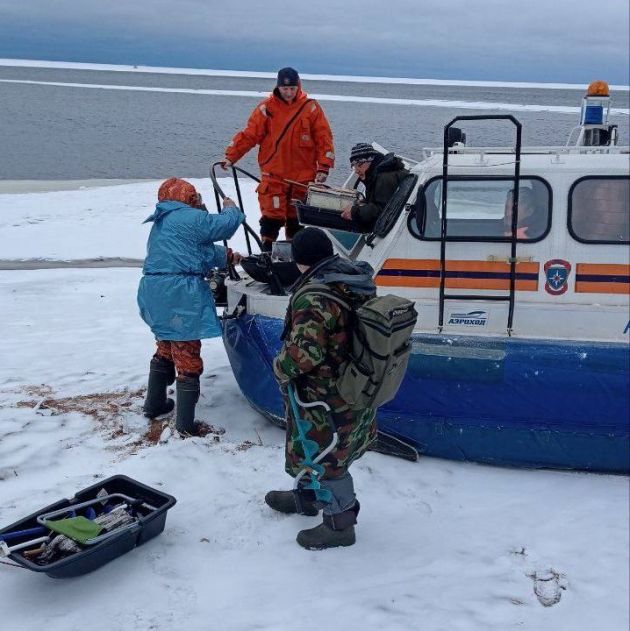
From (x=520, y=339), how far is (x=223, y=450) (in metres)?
1.76

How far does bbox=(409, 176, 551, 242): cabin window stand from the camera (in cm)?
422

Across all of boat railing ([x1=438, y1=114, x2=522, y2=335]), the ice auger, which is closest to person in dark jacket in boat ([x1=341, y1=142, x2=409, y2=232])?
boat railing ([x1=438, y1=114, x2=522, y2=335])

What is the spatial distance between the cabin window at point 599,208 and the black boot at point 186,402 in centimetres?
228

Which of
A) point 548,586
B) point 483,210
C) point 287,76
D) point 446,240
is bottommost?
point 548,586

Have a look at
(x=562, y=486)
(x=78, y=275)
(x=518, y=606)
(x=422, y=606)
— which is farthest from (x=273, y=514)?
(x=78, y=275)

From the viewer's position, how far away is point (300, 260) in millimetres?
3145

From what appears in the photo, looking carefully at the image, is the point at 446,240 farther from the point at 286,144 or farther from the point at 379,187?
the point at 286,144

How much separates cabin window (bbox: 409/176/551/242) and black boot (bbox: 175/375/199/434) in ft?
5.06

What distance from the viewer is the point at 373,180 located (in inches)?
180

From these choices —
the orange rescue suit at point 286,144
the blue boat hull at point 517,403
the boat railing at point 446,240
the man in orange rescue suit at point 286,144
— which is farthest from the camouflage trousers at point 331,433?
the orange rescue suit at point 286,144

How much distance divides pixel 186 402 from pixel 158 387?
1.08 ft

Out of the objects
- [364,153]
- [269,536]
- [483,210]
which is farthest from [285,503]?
[364,153]

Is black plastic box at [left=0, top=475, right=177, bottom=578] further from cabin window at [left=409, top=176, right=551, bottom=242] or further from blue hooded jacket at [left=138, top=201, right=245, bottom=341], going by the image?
cabin window at [left=409, top=176, right=551, bottom=242]

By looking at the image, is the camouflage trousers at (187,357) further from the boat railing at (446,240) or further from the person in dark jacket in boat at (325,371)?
the boat railing at (446,240)
